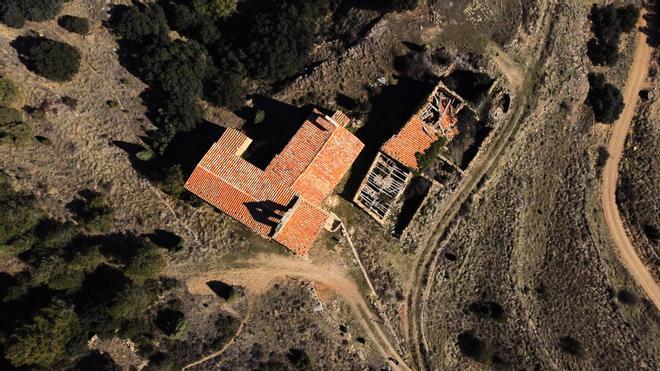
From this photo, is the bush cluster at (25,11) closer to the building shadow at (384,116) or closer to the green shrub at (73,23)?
the green shrub at (73,23)

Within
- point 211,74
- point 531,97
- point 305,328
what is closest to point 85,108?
point 211,74

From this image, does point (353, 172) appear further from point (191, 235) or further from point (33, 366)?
point (33, 366)

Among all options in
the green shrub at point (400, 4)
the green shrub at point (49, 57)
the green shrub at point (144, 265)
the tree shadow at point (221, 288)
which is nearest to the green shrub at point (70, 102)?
the green shrub at point (49, 57)

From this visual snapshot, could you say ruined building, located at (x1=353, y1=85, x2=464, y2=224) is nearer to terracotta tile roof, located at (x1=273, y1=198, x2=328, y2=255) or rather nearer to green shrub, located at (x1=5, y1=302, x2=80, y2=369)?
terracotta tile roof, located at (x1=273, y1=198, x2=328, y2=255)

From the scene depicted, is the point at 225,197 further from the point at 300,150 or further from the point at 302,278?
the point at 302,278

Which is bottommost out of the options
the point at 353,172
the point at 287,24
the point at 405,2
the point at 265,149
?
the point at 265,149

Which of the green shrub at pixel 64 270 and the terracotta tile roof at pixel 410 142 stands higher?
the terracotta tile roof at pixel 410 142
